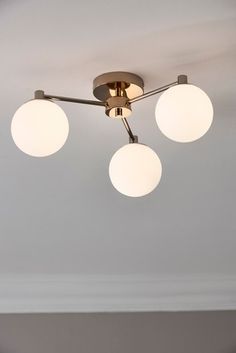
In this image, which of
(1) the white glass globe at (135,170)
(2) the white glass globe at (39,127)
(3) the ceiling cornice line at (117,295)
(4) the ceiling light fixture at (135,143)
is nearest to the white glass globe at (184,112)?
(4) the ceiling light fixture at (135,143)

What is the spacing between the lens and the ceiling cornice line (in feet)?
8.80

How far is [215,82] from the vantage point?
5.00 ft

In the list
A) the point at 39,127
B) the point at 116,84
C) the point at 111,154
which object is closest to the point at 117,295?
the point at 111,154

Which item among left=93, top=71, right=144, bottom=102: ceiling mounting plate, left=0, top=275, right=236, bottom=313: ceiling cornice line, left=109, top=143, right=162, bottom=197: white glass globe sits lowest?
left=109, top=143, right=162, bottom=197: white glass globe

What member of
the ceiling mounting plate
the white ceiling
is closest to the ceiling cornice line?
the white ceiling

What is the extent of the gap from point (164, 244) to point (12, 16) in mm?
1337

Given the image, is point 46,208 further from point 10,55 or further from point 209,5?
point 209,5

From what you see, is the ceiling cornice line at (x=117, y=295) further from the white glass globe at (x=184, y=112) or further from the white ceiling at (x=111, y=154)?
the white glass globe at (x=184, y=112)

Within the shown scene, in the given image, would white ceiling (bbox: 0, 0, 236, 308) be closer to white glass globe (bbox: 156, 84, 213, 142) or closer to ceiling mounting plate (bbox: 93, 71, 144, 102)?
ceiling mounting plate (bbox: 93, 71, 144, 102)

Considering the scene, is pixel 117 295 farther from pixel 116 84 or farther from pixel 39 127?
pixel 39 127

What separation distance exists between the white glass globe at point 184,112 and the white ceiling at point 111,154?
0.17 metres

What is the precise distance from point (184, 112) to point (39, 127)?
0.30 metres

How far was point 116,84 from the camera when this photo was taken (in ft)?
4.82

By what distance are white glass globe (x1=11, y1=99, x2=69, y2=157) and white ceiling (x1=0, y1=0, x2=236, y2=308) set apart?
17 cm
